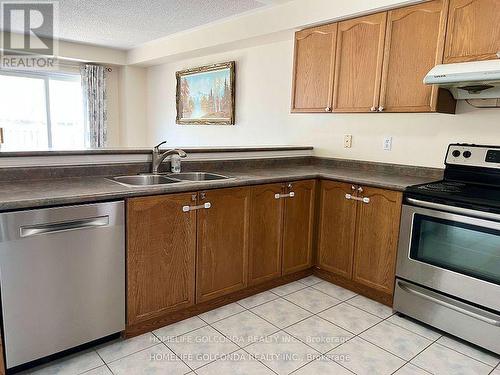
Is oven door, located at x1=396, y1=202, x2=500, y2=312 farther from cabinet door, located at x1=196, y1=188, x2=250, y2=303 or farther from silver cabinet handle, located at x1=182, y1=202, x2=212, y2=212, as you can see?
silver cabinet handle, located at x1=182, y1=202, x2=212, y2=212

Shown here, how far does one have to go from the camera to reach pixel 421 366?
6.31ft

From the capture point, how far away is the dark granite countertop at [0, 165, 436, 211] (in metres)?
1.67

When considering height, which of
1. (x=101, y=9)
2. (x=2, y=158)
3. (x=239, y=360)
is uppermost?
(x=101, y=9)

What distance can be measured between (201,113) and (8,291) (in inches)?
141

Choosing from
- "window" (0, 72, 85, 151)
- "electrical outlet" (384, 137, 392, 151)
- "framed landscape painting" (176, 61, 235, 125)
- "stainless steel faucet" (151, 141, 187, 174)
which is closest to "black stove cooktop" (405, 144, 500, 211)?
"electrical outlet" (384, 137, 392, 151)

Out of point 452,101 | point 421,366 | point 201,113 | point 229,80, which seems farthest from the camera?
point 201,113

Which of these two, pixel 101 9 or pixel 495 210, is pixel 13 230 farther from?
pixel 101 9

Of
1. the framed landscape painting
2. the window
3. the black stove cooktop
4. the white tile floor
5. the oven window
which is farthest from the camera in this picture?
the window

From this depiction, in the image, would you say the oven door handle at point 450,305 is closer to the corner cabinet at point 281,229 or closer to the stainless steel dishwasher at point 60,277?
the corner cabinet at point 281,229

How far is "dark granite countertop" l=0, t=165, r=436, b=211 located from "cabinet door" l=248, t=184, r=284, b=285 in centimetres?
11

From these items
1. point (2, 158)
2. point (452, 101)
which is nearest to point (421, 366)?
point (452, 101)

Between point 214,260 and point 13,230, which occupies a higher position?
point 13,230

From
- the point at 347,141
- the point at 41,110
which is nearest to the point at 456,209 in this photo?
the point at 347,141

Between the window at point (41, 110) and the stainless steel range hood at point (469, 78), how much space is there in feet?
16.2
